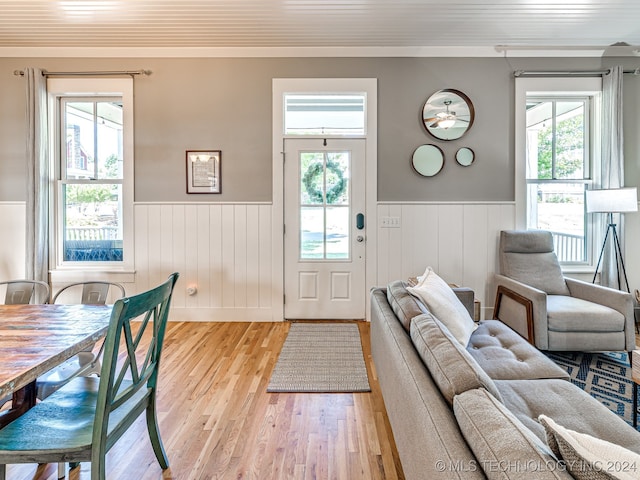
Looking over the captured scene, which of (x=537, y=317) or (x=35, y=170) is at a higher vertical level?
(x=35, y=170)

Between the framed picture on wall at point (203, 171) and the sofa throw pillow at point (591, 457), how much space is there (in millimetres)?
3620

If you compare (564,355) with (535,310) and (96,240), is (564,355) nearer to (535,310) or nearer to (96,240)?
(535,310)

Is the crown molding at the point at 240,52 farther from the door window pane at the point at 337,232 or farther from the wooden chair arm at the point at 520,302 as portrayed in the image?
the wooden chair arm at the point at 520,302

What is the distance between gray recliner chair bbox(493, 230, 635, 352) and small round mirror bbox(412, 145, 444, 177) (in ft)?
4.30

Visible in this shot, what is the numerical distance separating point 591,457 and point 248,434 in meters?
1.67

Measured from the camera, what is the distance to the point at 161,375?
103 inches

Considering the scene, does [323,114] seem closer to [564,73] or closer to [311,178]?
[311,178]

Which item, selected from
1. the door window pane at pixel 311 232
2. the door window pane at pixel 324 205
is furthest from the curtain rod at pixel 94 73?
the door window pane at pixel 311 232

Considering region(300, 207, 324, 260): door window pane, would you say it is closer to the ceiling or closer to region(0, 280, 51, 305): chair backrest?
the ceiling

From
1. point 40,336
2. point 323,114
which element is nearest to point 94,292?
point 40,336

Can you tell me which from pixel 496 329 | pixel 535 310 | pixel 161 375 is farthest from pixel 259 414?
pixel 535 310

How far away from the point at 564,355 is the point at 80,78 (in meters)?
5.40

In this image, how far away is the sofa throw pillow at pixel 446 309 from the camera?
1.97 m

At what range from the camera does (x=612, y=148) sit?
361 centimetres
